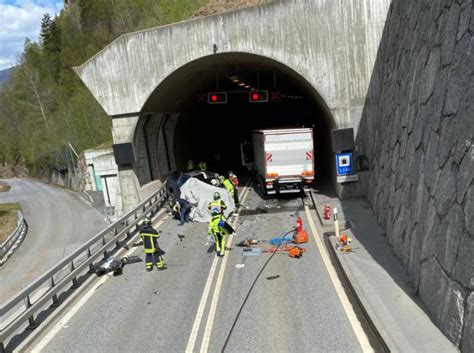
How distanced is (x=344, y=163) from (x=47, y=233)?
28.8 m

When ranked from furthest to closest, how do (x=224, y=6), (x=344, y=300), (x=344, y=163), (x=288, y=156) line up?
(x=224, y=6)
(x=288, y=156)
(x=344, y=163)
(x=344, y=300)

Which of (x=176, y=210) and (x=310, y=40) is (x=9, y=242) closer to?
(x=176, y=210)

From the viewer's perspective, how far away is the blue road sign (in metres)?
17.7

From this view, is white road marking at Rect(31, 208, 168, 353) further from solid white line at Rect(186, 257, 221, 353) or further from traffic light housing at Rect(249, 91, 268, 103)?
traffic light housing at Rect(249, 91, 268, 103)

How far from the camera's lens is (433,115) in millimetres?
8797

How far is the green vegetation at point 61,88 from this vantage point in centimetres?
6500

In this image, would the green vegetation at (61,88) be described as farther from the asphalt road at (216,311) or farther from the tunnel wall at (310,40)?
the asphalt road at (216,311)

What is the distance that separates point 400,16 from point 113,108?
1268cm

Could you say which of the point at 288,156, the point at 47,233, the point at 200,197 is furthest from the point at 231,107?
the point at 200,197

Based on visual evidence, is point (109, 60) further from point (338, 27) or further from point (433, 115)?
point (433, 115)

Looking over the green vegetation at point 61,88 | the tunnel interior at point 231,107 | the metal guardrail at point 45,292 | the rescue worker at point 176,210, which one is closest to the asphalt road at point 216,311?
the metal guardrail at point 45,292

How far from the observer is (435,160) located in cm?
840

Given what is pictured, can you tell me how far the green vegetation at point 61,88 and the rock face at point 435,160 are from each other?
181 ft

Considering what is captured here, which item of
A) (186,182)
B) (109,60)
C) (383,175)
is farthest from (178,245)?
(109,60)
